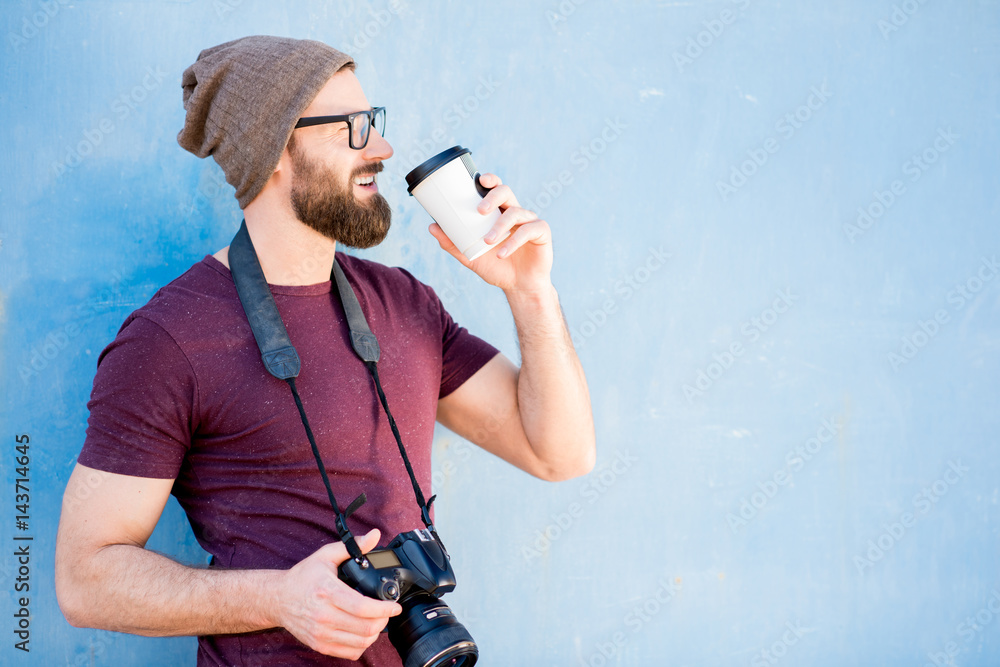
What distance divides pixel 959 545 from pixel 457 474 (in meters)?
1.43

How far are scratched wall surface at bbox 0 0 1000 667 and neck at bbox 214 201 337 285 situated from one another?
0.32m

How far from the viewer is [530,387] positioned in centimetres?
185

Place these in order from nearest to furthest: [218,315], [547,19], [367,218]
Answer: [218,315] < [367,218] < [547,19]

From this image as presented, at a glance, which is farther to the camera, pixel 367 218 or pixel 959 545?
pixel 959 545

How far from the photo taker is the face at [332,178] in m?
1.74

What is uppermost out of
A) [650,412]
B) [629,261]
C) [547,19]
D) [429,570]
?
[547,19]

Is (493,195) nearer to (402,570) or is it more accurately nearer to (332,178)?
(332,178)

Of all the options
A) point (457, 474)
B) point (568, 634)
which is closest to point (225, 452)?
point (457, 474)

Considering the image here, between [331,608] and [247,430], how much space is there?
0.42m

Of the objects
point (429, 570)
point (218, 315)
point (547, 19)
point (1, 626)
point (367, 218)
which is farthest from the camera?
point (547, 19)

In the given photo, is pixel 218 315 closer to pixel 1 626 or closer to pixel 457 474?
pixel 457 474

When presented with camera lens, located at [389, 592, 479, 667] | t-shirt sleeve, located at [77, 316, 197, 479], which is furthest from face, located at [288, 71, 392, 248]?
camera lens, located at [389, 592, 479, 667]

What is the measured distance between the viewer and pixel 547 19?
6.98 feet

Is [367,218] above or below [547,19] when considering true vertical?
below
